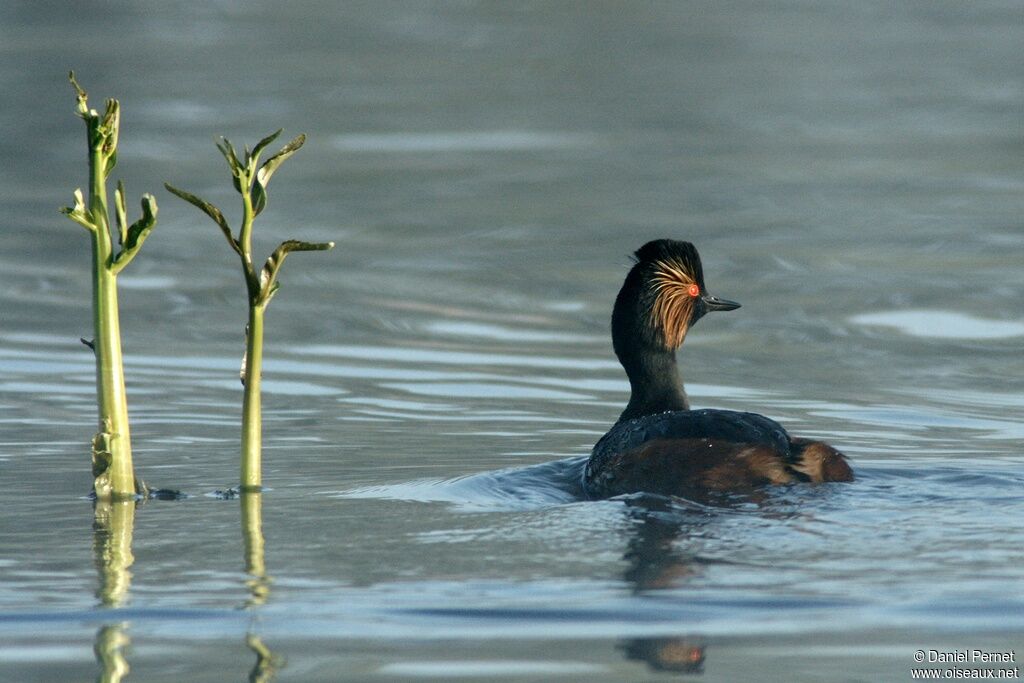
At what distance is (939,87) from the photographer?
2216cm

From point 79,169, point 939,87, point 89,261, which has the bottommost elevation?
point 89,261

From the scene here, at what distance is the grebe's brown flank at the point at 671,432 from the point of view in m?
8.09

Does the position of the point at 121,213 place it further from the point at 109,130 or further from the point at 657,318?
the point at 657,318

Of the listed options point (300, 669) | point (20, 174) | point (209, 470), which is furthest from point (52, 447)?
point (20, 174)

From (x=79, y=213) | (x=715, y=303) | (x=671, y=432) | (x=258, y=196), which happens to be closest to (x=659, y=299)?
(x=715, y=303)

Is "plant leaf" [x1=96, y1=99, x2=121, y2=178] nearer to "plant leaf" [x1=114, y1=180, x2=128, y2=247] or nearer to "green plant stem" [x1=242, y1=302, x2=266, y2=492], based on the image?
"plant leaf" [x1=114, y1=180, x2=128, y2=247]

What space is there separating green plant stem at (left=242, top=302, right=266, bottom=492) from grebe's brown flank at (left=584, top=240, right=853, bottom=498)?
1.57 meters

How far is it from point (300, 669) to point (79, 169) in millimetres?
13605

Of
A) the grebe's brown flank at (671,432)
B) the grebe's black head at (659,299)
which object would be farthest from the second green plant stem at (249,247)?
the grebe's black head at (659,299)

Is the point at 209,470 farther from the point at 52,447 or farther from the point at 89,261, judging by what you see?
the point at 89,261

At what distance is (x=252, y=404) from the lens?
7586 millimetres

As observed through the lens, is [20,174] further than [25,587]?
Yes

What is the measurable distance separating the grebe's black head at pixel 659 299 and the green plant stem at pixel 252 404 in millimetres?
2337

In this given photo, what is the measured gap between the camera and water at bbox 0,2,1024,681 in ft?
19.6
